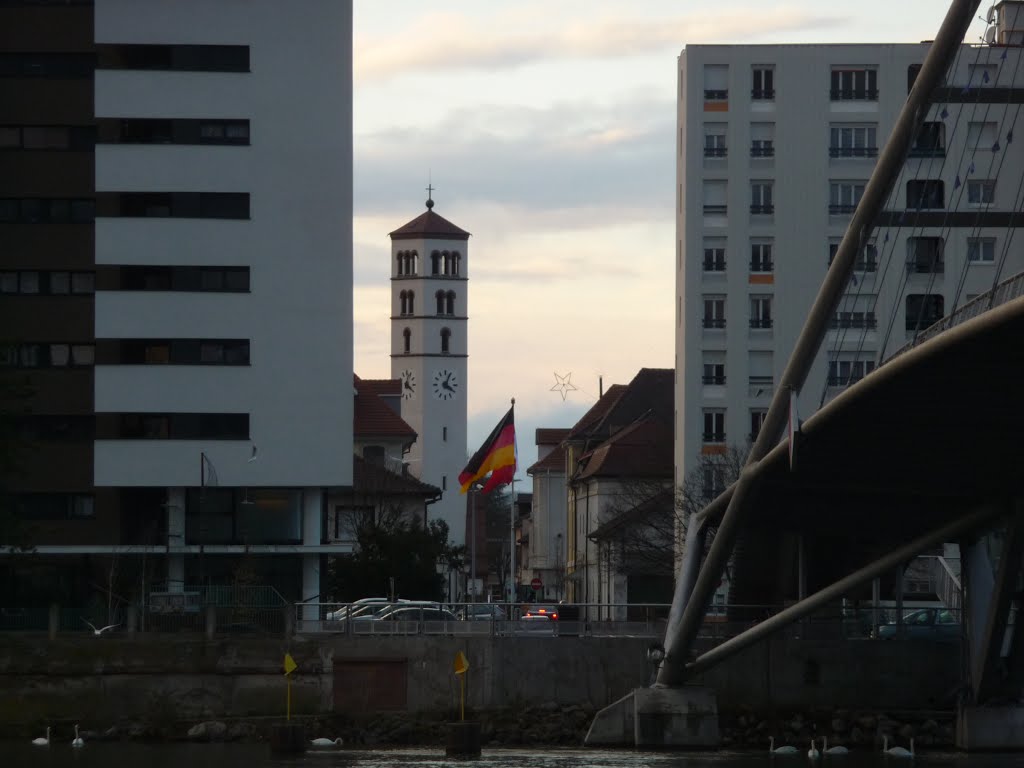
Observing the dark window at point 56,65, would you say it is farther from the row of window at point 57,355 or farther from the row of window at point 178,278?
the row of window at point 57,355

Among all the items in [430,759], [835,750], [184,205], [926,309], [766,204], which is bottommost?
[835,750]

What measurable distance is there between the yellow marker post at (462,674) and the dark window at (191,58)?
2809cm

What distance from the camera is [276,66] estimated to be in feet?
227

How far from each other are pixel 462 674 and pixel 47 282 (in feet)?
91.6

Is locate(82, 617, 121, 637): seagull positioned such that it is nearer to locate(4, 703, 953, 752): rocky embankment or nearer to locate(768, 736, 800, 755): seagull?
locate(4, 703, 953, 752): rocky embankment

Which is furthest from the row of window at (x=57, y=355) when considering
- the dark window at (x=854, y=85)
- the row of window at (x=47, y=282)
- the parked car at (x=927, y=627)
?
the dark window at (x=854, y=85)

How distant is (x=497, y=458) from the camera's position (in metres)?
60.2

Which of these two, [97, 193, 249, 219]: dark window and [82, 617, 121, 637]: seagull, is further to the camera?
Answer: [97, 193, 249, 219]: dark window

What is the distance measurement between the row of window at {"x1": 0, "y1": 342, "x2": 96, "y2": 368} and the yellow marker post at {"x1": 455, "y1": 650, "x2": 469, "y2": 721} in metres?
24.9

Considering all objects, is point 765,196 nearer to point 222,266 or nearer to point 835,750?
point 222,266

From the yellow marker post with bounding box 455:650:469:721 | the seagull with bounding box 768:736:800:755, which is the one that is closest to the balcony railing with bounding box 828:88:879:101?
the yellow marker post with bounding box 455:650:469:721

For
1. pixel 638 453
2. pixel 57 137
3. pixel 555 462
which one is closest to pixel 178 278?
pixel 57 137

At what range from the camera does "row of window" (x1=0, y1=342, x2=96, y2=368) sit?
6806 cm

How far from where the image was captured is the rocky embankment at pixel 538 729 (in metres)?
46.0
